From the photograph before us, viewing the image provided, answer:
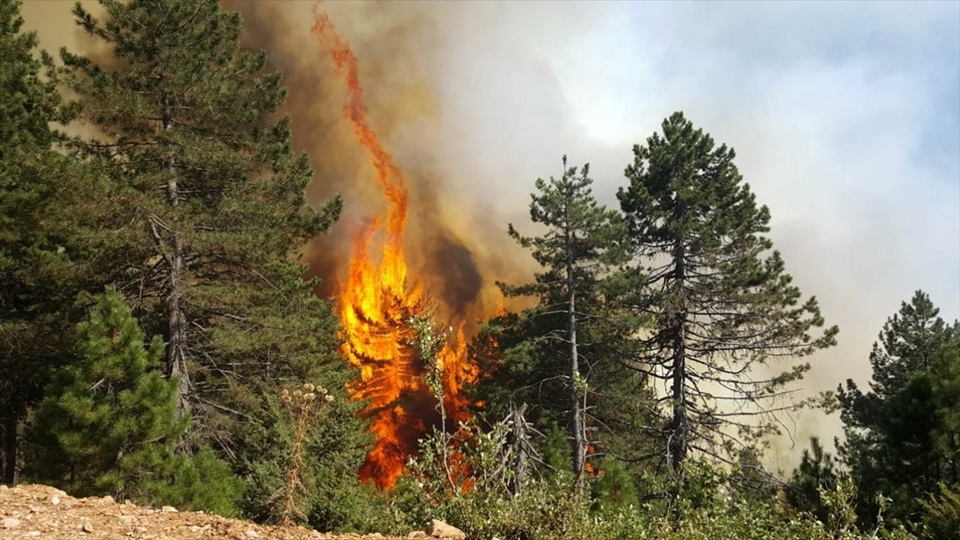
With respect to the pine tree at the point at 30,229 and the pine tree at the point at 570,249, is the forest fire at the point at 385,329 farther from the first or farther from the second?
the pine tree at the point at 30,229

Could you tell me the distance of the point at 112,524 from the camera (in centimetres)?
658

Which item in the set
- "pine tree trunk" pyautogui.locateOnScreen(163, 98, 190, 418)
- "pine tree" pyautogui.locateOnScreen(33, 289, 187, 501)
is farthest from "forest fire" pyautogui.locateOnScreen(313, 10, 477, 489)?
"pine tree" pyautogui.locateOnScreen(33, 289, 187, 501)

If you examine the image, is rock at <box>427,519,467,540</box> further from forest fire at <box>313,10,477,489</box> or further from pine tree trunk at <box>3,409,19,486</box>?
forest fire at <box>313,10,477,489</box>

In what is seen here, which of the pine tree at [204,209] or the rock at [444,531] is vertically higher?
the pine tree at [204,209]


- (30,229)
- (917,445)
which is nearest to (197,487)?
(30,229)

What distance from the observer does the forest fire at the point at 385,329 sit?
38062 millimetres

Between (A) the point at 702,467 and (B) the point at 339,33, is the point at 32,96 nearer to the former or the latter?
(A) the point at 702,467

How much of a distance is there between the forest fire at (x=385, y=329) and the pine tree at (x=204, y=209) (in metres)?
18.7

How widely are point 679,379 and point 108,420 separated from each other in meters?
19.2

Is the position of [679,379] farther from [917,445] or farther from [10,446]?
[10,446]

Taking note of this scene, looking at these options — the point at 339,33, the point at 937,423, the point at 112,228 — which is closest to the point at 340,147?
the point at 339,33

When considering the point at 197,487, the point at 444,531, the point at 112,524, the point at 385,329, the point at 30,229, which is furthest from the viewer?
the point at 385,329

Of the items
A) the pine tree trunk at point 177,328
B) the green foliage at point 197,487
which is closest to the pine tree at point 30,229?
the pine tree trunk at point 177,328

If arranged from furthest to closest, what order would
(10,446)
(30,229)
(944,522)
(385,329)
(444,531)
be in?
(385,329), (10,446), (30,229), (944,522), (444,531)
